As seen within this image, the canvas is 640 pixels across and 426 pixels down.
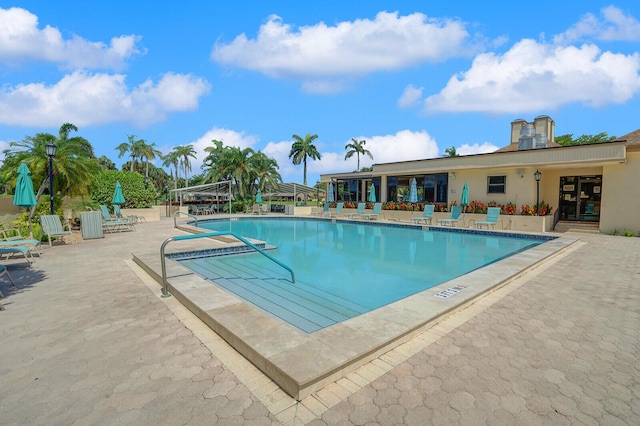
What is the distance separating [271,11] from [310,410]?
13683 millimetres

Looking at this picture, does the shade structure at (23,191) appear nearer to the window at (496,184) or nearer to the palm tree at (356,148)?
the window at (496,184)

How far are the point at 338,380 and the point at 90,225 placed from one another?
38.0 feet

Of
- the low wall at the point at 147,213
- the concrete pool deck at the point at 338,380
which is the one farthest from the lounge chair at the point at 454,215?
the low wall at the point at 147,213

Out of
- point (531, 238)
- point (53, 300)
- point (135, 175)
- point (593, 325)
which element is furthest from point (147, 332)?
point (135, 175)

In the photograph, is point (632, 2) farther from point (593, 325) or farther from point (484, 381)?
point (484, 381)

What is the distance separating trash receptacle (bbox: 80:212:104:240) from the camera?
10797mm

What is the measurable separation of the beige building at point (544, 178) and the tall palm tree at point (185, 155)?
3530cm

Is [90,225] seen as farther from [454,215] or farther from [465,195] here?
[465,195]

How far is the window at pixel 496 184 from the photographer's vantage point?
1598 cm

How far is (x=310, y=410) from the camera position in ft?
7.27

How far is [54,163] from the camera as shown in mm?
12562

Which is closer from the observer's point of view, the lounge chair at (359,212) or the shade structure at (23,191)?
the shade structure at (23,191)

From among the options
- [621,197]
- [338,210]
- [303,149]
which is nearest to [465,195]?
[621,197]

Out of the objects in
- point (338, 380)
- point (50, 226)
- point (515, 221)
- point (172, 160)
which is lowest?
point (338, 380)
